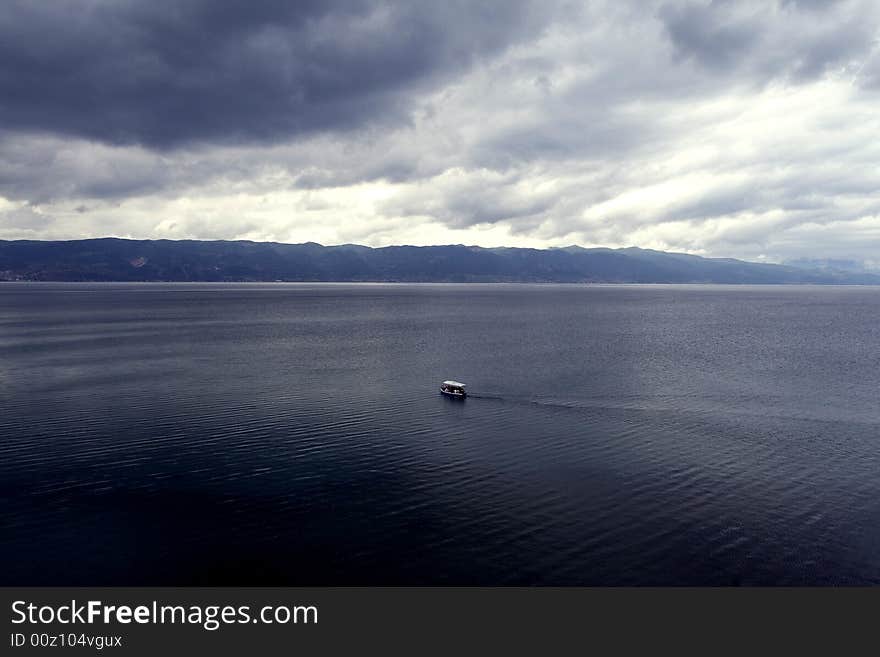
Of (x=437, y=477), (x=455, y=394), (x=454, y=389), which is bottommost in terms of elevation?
(x=437, y=477)

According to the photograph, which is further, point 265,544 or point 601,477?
point 601,477

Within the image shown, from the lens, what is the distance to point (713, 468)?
7162 centimetres

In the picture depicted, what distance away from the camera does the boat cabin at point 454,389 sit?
109062 millimetres

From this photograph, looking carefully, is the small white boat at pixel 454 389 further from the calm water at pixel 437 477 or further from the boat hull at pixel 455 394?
the calm water at pixel 437 477

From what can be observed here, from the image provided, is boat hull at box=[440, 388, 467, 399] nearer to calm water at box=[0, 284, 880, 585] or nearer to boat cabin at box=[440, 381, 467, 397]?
boat cabin at box=[440, 381, 467, 397]

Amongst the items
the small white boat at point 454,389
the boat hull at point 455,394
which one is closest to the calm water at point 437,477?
the boat hull at point 455,394

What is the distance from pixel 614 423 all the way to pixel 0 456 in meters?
91.9

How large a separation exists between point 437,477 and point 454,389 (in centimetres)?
4177

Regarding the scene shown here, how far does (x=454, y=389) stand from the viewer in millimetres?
109688

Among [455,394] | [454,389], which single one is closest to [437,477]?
[455,394]

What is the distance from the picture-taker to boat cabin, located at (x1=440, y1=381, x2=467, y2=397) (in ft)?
358

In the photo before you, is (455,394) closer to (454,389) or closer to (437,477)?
(454,389)
